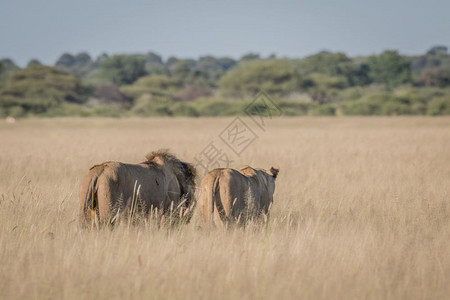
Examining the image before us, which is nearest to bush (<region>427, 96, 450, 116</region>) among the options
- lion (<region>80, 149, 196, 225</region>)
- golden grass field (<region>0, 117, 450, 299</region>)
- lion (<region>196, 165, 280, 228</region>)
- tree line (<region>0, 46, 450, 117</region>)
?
tree line (<region>0, 46, 450, 117</region>)

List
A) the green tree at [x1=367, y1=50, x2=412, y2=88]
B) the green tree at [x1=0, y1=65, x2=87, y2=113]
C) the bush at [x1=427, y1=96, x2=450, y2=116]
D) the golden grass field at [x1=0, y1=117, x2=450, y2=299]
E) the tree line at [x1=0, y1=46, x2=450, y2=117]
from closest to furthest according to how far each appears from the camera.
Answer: the golden grass field at [x1=0, y1=117, x2=450, y2=299] → the bush at [x1=427, y1=96, x2=450, y2=116] → the tree line at [x1=0, y1=46, x2=450, y2=117] → the green tree at [x1=0, y1=65, x2=87, y2=113] → the green tree at [x1=367, y1=50, x2=412, y2=88]

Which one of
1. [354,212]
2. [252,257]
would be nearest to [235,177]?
[252,257]

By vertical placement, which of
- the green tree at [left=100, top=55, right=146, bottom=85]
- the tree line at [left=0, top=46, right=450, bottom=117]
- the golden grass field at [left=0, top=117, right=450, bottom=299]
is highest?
the green tree at [left=100, top=55, right=146, bottom=85]

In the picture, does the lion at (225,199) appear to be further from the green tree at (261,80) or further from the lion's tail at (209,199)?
the green tree at (261,80)

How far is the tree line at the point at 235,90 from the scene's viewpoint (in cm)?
4875

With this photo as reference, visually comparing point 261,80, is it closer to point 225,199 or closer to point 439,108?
point 439,108

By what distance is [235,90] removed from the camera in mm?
68125

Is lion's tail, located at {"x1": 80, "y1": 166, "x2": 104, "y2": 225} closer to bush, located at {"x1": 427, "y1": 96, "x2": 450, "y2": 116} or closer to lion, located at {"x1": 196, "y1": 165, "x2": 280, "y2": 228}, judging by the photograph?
lion, located at {"x1": 196, "y1": 165, "x2": 280, "y2": 228}

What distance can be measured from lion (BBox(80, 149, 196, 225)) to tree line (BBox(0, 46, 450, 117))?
3968 cm

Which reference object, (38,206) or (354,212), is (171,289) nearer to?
(38,206)

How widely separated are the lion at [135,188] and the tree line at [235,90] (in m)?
39.7

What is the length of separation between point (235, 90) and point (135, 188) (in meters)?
62.6

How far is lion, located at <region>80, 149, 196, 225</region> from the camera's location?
5.70 meters

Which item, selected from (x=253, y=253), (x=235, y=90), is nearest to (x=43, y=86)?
(x=235, y=90)
